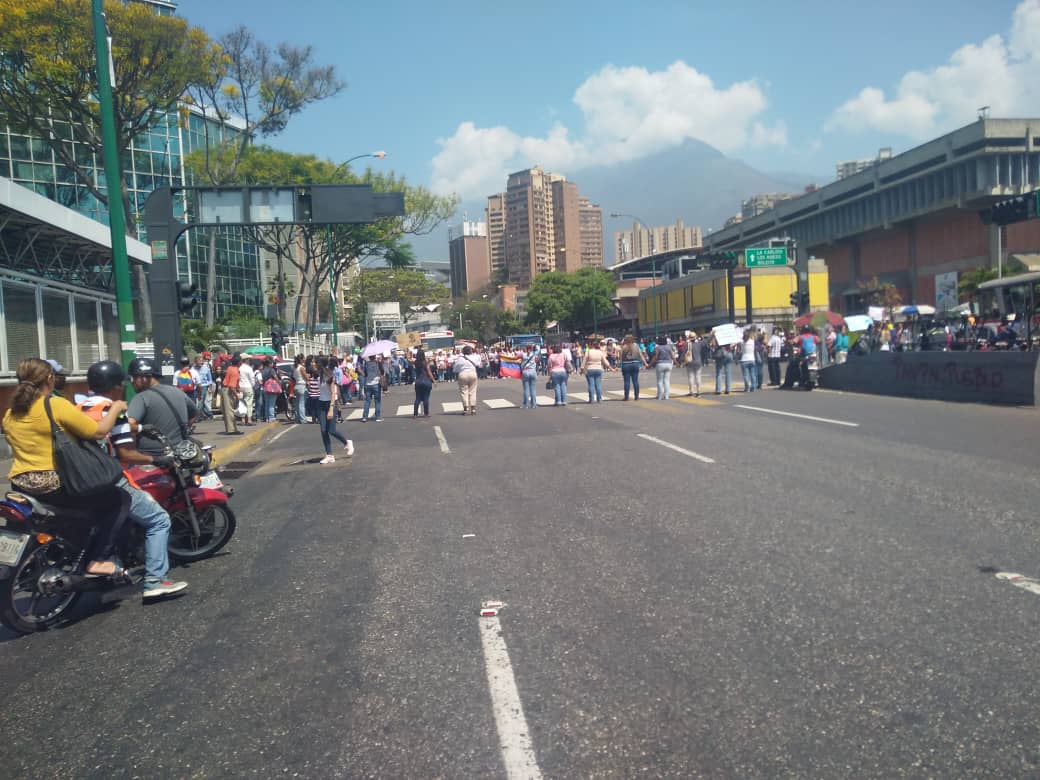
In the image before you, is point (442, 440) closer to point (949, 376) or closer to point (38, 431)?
point (38, 431)

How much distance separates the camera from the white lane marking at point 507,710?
3207 millimetres

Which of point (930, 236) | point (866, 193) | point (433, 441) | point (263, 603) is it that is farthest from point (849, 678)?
point (866, 193)

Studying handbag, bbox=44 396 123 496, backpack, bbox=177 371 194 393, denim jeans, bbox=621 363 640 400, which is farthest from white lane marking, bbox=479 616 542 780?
denim jeans, bbox=621 363 640 400

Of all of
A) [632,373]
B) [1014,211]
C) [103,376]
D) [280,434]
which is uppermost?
[1014,211]

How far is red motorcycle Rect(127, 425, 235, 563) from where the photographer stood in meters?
6.54

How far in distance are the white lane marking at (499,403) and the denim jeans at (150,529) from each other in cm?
1605

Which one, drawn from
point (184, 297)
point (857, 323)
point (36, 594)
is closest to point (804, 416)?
point (184, 297)

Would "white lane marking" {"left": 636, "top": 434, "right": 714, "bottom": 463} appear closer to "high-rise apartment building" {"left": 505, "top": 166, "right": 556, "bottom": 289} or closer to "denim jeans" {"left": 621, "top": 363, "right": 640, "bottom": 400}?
"denim jeans" {"left": 621, "top": 363, "right": 640, "bottom": 400}

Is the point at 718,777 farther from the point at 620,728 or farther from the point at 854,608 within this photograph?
the point at 854,608

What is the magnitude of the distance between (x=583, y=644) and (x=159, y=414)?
420cm

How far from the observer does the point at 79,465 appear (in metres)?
5.27

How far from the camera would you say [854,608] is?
4719mm

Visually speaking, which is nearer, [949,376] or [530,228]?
[949,376]

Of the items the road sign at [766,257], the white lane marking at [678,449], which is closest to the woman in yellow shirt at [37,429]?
the white lane marking at [678,449]
